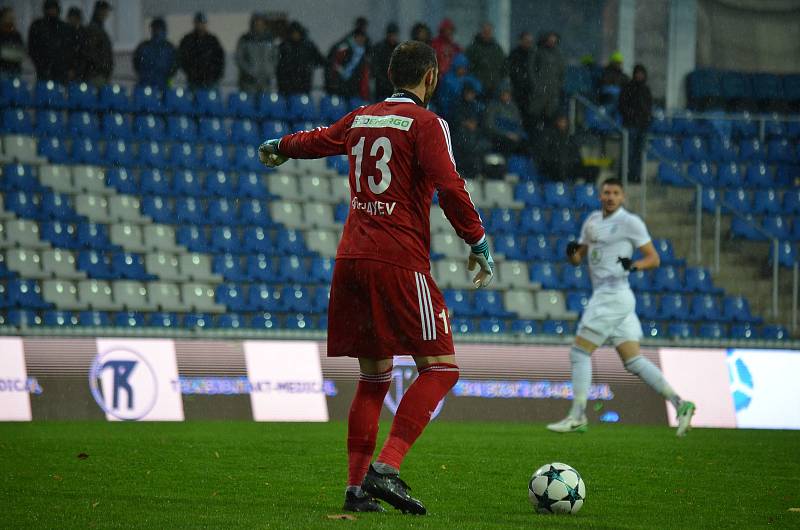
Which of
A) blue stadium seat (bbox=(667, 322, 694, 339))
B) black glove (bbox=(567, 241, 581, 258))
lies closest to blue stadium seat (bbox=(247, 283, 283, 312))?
blue stadium seat (bbox=(667, 322, 694, 339))

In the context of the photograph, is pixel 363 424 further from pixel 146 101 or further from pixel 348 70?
pixel 348 70

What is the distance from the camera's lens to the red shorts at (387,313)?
543cm

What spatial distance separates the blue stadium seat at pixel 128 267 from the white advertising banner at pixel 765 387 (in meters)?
7.00

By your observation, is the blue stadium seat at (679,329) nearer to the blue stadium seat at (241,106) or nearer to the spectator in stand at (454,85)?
the spectator in stand at (454,85)

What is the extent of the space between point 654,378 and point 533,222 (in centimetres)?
663

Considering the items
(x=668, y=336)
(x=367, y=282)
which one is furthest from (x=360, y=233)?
(x=668, y=336)

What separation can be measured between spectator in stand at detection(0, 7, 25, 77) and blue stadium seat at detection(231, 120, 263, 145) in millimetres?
3062

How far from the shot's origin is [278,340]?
12.3 metres

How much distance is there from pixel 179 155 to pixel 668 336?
6.90 meters

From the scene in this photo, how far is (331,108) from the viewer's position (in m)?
17.7

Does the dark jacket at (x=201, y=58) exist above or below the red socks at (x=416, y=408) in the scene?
above

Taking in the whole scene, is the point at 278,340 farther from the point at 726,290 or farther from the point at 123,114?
the point at 726,290

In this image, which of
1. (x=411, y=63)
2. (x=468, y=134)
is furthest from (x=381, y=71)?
(x=411, y=63)

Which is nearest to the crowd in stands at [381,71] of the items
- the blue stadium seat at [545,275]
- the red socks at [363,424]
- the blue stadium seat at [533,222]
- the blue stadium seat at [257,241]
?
the blue stadium seat at [533,222]
